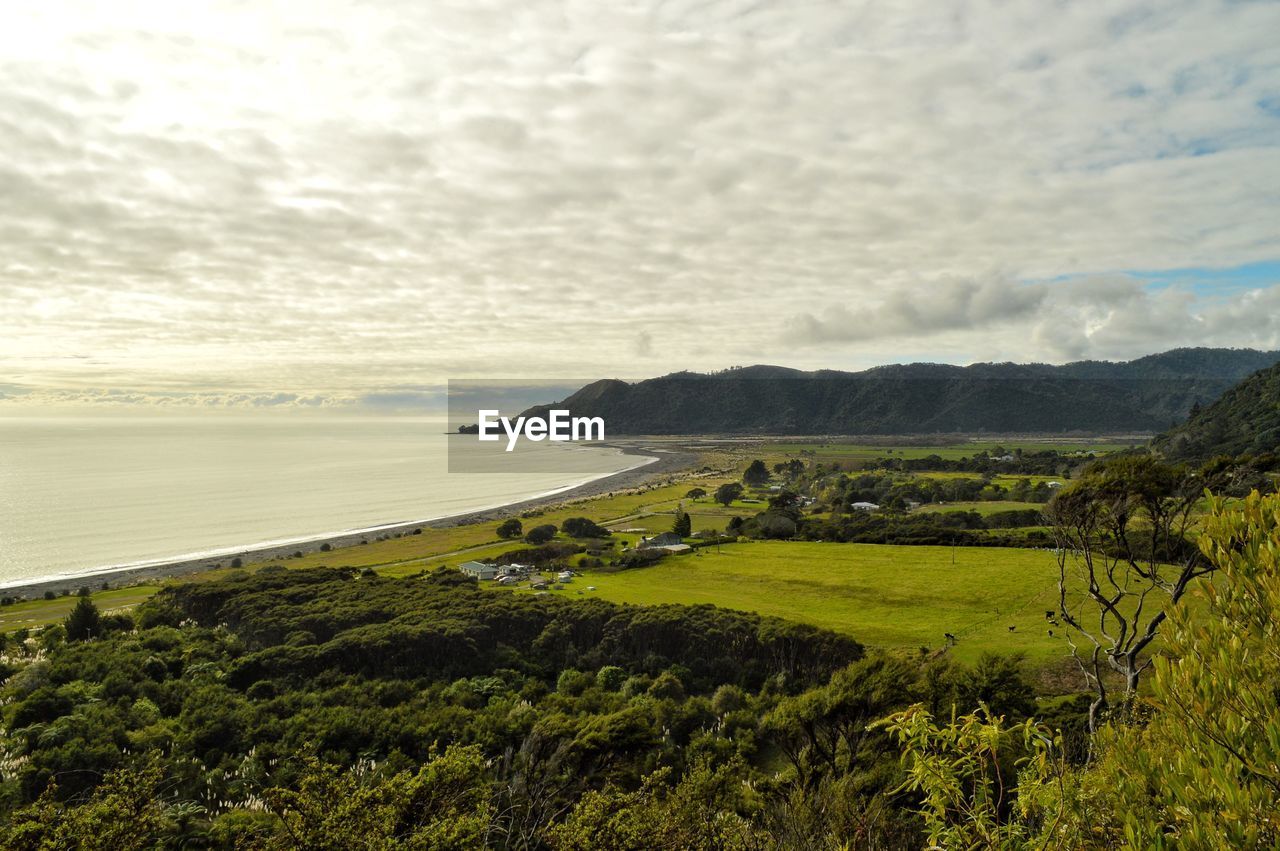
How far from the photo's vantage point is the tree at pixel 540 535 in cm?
6738

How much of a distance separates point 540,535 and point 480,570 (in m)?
15.6

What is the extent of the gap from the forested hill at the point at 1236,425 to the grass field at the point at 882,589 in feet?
184

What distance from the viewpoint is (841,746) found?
814 inches

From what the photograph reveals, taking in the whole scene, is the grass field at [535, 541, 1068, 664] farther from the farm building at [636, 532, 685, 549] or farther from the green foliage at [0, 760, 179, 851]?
the green foliage at [0, 760, 179, 851]

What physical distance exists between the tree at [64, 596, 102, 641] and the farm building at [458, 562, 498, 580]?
23247 millimetres

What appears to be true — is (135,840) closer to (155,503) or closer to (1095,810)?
(1095,810)

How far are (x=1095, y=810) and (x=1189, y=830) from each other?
2117 millimetres

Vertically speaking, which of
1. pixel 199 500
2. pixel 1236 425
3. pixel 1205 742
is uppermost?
pixel 1205 742

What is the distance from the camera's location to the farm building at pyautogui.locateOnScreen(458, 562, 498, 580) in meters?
52.4

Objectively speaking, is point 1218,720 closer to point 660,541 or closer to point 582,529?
point 660,541

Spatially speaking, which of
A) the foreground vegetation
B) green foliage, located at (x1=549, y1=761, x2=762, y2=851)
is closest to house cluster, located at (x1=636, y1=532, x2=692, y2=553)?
A: the foreground vegetation

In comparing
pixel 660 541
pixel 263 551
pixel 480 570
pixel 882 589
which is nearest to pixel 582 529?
pixel 660 541

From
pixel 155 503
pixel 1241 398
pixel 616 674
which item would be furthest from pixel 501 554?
pixel 1241 398

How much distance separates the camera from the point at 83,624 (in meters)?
35.7
